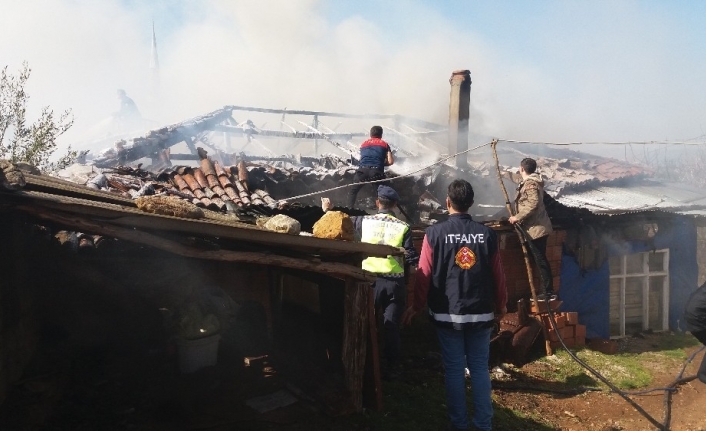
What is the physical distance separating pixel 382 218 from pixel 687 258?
27.6 feet

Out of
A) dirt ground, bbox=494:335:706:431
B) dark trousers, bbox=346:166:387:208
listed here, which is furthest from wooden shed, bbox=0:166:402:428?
dark trousers, bbox=346:166:387:208

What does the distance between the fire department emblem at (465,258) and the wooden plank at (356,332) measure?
81 centimetres

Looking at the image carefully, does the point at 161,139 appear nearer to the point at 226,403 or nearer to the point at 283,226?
the point at 226,403

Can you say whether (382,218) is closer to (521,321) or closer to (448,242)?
(448,242)

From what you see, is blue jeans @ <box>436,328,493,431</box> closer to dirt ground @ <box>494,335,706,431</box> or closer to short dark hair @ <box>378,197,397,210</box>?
dirt ground @ <box>494,335,706,431</box>

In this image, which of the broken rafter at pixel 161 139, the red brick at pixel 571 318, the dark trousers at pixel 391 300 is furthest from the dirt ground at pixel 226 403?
the broken rafter at pixel 161 139

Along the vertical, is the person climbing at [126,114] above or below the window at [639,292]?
above

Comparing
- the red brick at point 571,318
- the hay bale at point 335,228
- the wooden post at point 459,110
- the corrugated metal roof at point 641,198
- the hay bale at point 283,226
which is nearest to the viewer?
the hay bale at point 283,226

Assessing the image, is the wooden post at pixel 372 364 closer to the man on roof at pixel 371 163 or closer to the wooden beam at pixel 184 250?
the wooden beam at pixel 184 250

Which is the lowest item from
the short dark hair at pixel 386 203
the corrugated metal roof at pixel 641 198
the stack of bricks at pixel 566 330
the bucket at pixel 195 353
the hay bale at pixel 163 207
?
the stack of bricks at pixel 566 330

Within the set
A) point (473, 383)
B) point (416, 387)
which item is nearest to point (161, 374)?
point (416, 387)

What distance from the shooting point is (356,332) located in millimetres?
4316

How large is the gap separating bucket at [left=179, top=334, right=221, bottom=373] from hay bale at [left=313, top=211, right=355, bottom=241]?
1861 millimetres

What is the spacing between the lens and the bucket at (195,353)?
498 centimetres
